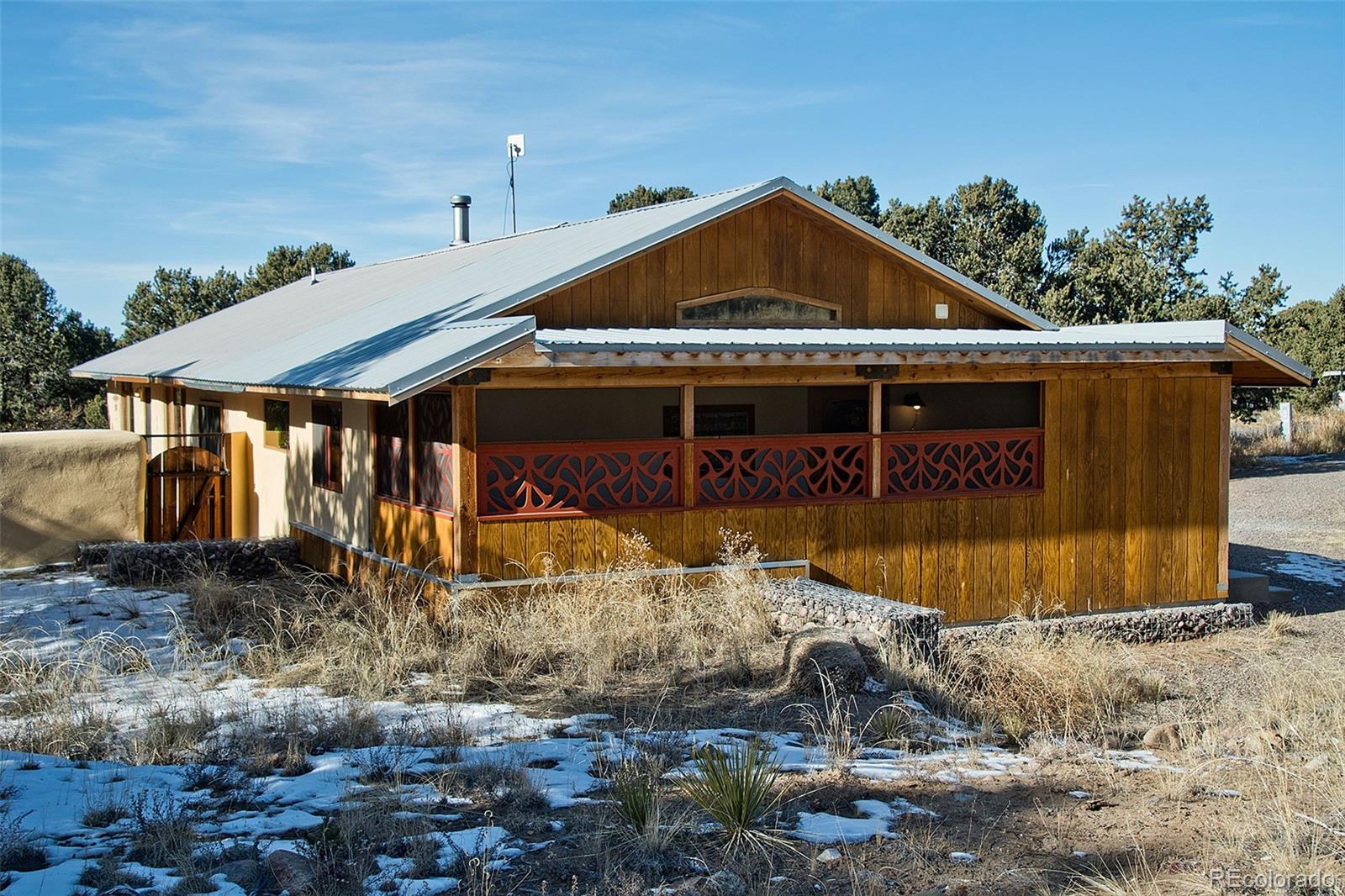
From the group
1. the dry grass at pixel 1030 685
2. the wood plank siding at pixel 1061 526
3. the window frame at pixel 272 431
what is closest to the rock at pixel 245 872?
the dry grass at pixel 1030 685

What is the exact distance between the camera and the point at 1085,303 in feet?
84.5

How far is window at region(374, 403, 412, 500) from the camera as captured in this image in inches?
463

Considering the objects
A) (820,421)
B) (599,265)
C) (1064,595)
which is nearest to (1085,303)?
(820,421)

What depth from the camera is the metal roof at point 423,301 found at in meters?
11.3

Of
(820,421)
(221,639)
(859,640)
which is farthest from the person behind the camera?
(820,421)

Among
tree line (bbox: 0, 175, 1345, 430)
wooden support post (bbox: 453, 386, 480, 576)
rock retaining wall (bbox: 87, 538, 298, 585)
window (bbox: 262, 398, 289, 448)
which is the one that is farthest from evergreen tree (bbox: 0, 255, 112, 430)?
wooden support post (bbox: 453, 386, 480, 576)

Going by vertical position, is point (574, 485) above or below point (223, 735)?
above

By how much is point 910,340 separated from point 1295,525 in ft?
42.4

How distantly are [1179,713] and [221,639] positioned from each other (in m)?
7.56

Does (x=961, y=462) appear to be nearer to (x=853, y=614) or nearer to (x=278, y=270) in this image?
(x=853, y=614)

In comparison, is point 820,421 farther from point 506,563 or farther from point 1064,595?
point 506,563

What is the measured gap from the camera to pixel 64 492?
47.7 ft

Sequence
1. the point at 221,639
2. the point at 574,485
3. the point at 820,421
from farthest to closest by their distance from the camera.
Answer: the point at 820,421
the point at 574,485
the point at 221,639

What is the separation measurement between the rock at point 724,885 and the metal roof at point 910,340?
17.4 feet
